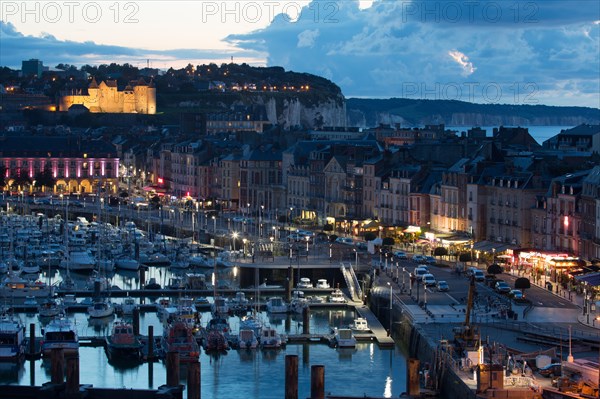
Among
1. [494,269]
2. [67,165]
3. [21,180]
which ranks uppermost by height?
[67,165]

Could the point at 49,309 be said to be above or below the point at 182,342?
above

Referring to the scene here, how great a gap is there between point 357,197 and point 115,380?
36.9 meters

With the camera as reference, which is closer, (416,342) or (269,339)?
(416,342)

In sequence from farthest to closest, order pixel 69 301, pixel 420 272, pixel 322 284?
pixel 322 284, pixel 420 272, pixel 69 301

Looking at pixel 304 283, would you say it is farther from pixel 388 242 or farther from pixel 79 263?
pixel 79 263

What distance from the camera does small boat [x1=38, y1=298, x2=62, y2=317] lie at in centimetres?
5234

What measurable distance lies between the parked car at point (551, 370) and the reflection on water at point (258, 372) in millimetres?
4702

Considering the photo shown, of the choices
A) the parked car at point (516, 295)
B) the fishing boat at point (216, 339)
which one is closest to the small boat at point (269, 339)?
the fishing boat at point (216, 339)

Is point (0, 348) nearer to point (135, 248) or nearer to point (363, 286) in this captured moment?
point (363, 286)

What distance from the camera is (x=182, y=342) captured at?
44562mm

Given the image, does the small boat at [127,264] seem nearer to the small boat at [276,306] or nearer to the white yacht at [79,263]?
the white yacht at [79,263]

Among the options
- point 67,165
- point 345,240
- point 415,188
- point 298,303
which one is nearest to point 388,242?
point 345,240

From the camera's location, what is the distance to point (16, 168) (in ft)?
377

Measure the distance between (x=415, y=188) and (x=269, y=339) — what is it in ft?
84.9
